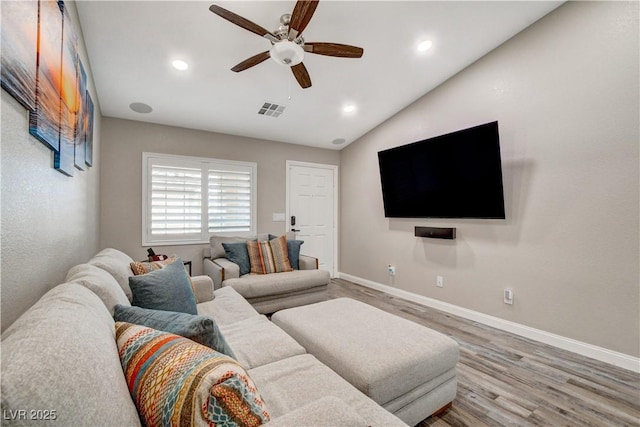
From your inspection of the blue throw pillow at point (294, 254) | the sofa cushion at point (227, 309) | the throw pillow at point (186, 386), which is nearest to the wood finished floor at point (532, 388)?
the sofa cushion at point (227, 309)

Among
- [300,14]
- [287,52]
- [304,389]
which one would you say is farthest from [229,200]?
[304,389]

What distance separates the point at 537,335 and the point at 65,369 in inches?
138

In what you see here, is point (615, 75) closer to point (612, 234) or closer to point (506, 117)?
point (506, 117)

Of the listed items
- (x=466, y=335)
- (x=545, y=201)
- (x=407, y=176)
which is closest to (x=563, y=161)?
(x=545, y=201)

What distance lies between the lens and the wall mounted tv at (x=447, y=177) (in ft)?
9.47

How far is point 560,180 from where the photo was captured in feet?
8.46

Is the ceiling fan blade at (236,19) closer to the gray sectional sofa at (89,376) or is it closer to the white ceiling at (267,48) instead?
the white ceiling at (267,48)

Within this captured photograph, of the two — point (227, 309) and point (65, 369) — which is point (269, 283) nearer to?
point (227, 309)

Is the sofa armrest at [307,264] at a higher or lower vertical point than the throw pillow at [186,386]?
lower

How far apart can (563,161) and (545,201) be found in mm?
393

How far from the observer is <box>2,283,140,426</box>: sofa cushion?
1.51 feet

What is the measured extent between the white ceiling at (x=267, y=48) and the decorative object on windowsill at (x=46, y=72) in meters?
0.78

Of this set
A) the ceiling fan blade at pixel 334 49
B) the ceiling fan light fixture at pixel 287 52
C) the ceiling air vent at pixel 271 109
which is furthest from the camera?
the ceiling air vent at pixel 271 109

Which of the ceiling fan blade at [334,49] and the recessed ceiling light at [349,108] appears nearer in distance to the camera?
the ceiling fan blade at [334,49]
